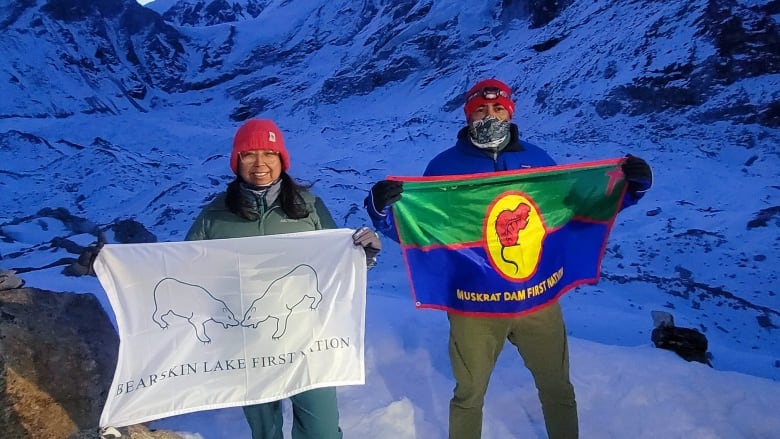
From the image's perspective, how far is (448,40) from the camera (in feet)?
109

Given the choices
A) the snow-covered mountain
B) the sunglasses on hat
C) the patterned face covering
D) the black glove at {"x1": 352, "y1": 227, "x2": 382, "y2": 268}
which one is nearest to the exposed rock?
the black glove at {"x1": 352, "y1": 227, "x2": 382, "y2": 268}

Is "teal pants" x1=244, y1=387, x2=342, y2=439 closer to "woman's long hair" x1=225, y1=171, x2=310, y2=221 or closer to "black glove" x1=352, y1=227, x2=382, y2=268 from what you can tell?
"black glove" x1=352, y1=227, x2=382, y2=268

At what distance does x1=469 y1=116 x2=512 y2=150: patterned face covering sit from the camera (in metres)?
2.77

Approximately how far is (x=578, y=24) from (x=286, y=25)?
32.6 metres

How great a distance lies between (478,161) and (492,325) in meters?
0.87

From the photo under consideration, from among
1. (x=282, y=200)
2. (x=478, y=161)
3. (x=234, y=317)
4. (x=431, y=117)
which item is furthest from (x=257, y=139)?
(x=431, y=117)

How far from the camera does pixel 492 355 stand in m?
2.75

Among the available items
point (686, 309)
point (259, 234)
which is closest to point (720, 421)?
point (259, 234)

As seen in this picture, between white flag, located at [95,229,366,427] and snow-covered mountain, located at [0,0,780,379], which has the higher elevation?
snow-covered mountain, located at [0,0,780,379]

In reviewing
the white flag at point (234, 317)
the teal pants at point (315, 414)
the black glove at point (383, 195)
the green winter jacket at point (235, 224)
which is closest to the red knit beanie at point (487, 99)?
the black glove at point (383, 195)

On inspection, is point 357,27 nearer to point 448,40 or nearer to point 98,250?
point 448,40

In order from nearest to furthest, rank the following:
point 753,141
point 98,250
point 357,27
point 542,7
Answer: point 98,250
point 753,141
point 542,7
point 357,27

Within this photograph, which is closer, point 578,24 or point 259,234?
point 259,234

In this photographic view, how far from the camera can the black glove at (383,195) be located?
2678mm
